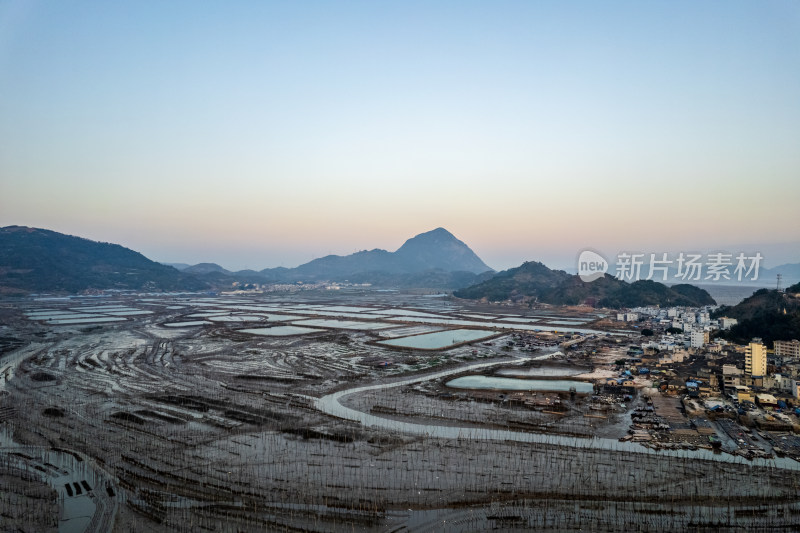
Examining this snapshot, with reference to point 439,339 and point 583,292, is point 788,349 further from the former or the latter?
point 583,292

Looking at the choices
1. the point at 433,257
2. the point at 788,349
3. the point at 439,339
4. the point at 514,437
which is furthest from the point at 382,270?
the point at 514,437

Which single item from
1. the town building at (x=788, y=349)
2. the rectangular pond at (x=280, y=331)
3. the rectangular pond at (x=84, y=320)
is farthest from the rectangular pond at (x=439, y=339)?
the rectangular pond at (x=84, y=320)

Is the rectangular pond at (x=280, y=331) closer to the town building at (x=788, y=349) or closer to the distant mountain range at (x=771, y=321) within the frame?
the town building at (x=788, y=349)

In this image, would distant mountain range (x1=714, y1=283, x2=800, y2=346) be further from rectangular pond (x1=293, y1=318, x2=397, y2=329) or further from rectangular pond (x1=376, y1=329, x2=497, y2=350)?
rectangular pond (x1=293, y1=318, x2=397, y2=329)

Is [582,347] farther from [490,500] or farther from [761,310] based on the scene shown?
[490,500]

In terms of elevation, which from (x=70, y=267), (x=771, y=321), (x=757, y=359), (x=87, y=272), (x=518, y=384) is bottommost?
(x=518, y=384)
